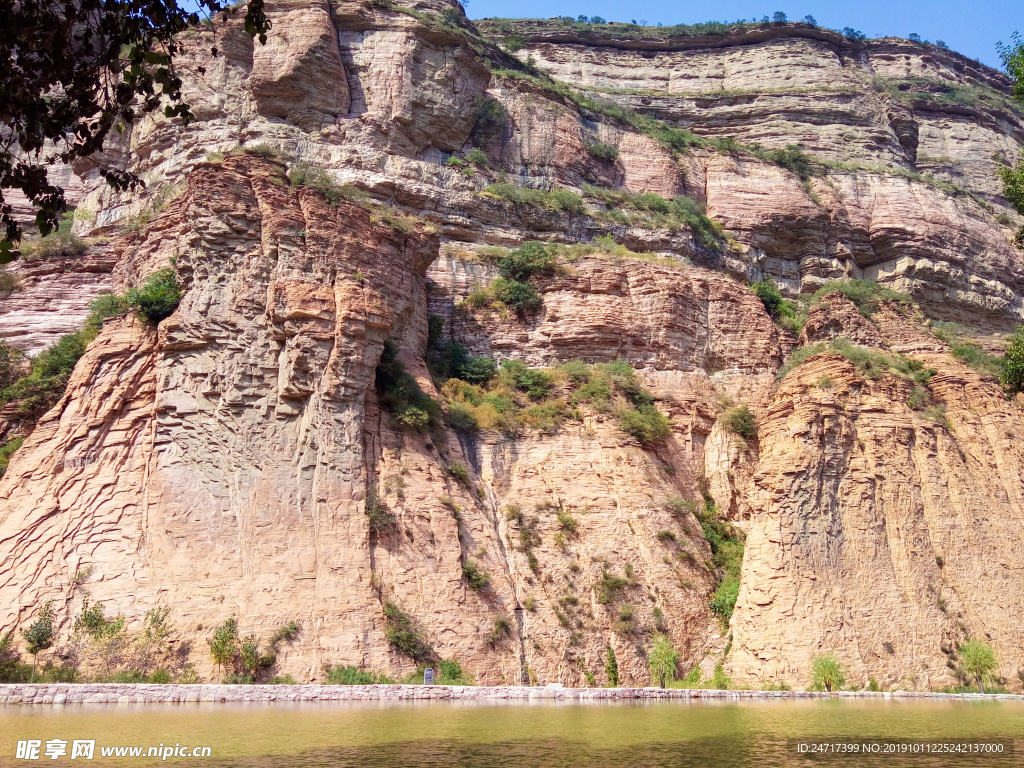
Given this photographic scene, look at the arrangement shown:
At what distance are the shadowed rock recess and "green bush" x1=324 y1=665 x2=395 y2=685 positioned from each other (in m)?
0.25

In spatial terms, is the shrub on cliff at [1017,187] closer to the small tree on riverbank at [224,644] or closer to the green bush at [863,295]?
the small tree on riverbank at [224,644]

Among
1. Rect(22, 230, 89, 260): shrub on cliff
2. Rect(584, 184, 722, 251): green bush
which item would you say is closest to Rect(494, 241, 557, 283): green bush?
Rect(584, 184, 722, 251): green bush

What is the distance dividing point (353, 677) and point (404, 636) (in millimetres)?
1525

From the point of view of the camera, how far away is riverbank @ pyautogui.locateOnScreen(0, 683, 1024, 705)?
1475 centimetres

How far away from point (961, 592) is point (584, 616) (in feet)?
33.0

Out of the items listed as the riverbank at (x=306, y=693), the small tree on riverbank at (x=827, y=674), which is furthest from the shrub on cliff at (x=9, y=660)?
the small tree on riverbank at (x=827, y=674)

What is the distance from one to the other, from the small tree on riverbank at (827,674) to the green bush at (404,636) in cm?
893

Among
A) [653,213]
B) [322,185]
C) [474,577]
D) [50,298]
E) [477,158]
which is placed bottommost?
[474,577]

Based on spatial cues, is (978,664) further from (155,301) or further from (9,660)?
(155,301)

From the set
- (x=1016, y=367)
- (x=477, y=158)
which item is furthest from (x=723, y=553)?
(x=477, y=158)

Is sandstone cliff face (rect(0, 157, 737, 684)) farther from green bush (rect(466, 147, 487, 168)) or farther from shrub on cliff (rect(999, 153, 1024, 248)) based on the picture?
shrub on cliff (rect(999, 153, 1024, 248))

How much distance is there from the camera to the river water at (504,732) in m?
10.6

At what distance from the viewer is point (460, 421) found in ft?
86.4

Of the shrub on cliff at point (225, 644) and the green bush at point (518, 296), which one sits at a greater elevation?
the green bush at point (518, 296)
